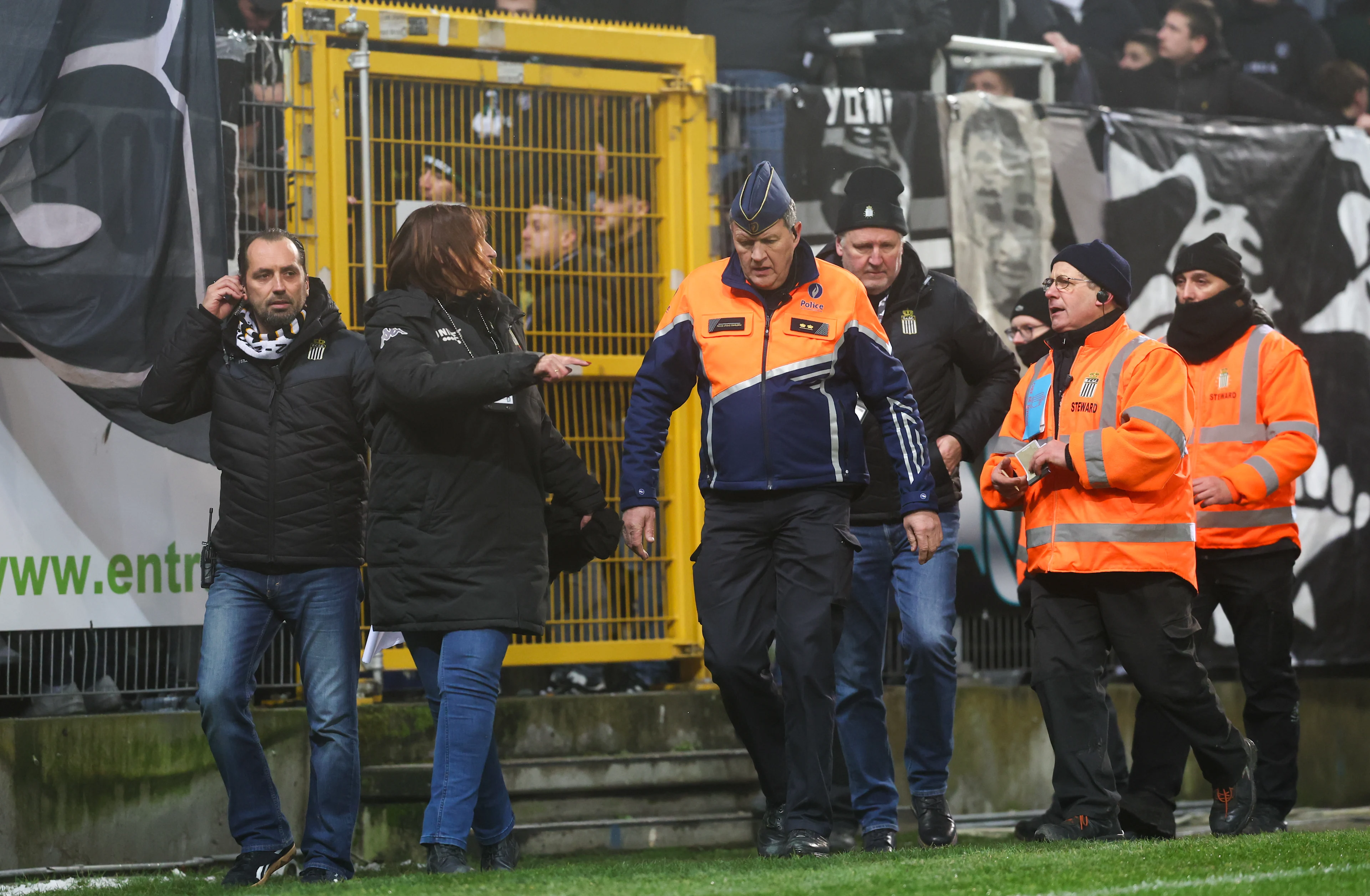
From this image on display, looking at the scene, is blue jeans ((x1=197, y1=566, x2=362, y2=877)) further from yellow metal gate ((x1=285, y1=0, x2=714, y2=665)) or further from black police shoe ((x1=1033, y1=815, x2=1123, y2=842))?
black police shoe ((x1=1033, y1=815, x2=1123, y2=842))

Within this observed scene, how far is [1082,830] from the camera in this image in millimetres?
5426

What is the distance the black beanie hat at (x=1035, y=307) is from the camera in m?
7.75

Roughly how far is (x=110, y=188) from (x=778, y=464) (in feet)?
9.82

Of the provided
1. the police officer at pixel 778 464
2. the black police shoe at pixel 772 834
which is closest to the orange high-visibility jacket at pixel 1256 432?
the police officer at pixel 778 464

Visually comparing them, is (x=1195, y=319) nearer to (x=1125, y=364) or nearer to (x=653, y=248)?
(x=1125, y=364)

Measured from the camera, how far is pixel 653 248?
8039 millimetres

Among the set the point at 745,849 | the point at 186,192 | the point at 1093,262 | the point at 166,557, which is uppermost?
the point at 186,192

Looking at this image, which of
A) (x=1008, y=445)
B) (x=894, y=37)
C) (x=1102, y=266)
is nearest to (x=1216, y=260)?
(x=1102, y=266)

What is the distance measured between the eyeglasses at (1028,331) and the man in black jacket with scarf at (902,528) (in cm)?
125

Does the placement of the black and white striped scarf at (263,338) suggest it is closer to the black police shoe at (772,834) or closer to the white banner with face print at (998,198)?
the black police shoe at (772,834)

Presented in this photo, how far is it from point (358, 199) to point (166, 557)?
5.77 ft

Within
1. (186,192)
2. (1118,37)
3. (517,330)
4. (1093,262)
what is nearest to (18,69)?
(186,192)

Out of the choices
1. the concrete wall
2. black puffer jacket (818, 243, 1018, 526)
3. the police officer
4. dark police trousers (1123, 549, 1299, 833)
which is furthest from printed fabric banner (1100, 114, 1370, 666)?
the police officer

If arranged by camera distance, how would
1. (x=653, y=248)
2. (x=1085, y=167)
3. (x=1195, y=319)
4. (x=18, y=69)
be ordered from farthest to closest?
(x=1085, y=167) → (x=653, y=248) → (x=1195, y=319) → (x=18, y=69)
